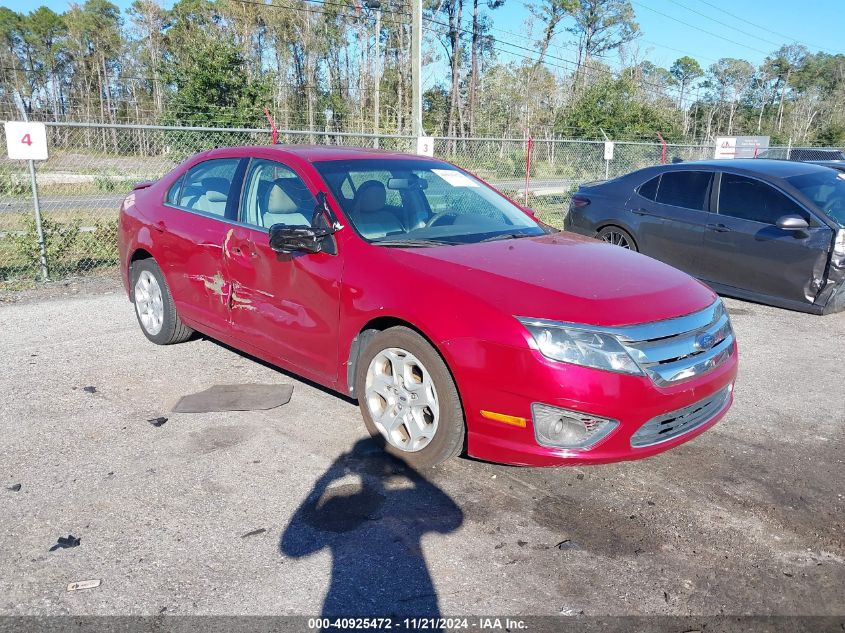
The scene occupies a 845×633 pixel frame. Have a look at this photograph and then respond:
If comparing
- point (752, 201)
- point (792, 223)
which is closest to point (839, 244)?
A: point (792, 223)

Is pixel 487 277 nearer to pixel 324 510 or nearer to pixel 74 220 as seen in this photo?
pixel 324 510

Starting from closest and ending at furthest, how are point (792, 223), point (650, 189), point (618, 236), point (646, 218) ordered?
point (792, 223)
point (646, 218)
point (650, 189)
point (618, 236)

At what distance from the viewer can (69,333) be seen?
238 inches

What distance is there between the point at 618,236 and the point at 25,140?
651 cm

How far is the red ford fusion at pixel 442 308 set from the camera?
9.99 ft

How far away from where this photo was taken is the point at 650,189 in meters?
7.73

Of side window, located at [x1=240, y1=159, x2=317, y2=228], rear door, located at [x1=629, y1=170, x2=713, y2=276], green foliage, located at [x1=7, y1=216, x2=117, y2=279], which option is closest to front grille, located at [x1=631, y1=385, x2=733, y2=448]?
side window, located at [x1=240, y1=159, x2=317, y2=228]

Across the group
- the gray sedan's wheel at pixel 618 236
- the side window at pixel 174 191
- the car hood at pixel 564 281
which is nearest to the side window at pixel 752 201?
the gray sedan's wheel at pixel 618 236

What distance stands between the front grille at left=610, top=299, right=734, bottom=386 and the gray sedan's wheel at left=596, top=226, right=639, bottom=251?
4380mm

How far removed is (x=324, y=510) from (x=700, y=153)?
2747 centimetres

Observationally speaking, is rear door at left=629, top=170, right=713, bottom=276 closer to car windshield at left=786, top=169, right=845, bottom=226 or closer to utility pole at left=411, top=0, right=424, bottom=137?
car windshield at left=786, top=169, right=845, bottom=226

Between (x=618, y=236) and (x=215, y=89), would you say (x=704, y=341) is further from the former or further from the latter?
(x=215, y=89)

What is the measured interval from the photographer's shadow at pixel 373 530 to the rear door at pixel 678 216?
4.79m

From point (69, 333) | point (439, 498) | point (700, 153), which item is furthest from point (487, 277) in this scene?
point (700, 153)
